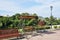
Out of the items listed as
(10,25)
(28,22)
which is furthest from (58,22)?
(10,25)

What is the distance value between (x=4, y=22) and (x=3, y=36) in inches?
427

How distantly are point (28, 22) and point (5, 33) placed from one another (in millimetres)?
14768

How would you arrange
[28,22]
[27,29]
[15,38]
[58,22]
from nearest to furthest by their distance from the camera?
1. [15,38]
2. [27,29]
3. [28,22]
4. [58,22]

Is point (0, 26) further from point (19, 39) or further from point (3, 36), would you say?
point (3, 36)

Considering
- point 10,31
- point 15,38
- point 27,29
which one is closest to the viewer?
point 10,31

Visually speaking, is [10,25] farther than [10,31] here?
Yes

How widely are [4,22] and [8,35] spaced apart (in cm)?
1005

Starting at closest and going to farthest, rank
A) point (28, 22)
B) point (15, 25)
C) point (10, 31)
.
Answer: point (10, 31)
point (15, 25)
point (28, 22)

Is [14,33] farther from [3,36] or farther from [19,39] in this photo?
[3,36]

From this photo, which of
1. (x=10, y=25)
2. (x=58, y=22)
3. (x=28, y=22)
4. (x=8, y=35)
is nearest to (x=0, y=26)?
(x=10, y=25)

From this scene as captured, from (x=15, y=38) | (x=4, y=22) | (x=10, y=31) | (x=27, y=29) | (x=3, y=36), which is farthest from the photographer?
(x=4, y=22)

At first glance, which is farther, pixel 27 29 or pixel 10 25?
pixel 10 25

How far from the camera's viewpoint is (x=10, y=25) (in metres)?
25.3

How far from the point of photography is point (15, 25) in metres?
26.5
